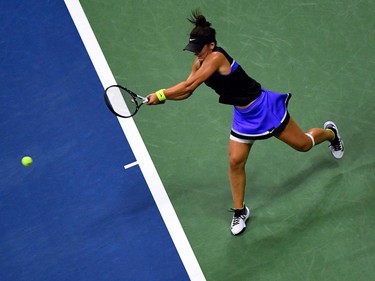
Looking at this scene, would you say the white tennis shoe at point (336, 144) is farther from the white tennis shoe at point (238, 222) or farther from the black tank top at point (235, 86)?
the black tank top at point (235, 86)

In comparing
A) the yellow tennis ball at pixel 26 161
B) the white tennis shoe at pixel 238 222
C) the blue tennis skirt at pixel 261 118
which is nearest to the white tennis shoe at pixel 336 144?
the blue tennis skirt at pixel 261 118

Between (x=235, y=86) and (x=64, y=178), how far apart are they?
276cm

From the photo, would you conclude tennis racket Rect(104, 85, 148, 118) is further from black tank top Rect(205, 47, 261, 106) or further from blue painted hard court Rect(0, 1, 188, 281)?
blue painted hard court Rect(0, 1, 188, 281)

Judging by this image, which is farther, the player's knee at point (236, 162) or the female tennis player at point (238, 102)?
the player's knee at point (236, 162)

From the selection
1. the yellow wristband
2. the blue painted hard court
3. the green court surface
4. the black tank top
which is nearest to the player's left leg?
the green court surface

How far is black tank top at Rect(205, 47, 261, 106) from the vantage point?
7266mm

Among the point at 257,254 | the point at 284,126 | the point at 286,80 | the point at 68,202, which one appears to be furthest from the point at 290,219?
the point at 68,202

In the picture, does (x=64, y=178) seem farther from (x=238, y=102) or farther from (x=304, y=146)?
(x=304, y=146)

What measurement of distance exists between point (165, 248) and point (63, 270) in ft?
4.19

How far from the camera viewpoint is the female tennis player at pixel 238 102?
7020 millimetres

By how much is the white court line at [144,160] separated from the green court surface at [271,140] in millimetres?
93

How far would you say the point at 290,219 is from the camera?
27.6 feet

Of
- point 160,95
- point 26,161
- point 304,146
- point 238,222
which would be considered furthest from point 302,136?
point 26,161

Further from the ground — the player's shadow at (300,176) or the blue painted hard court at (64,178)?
the blue painted hard court at (64,178)
